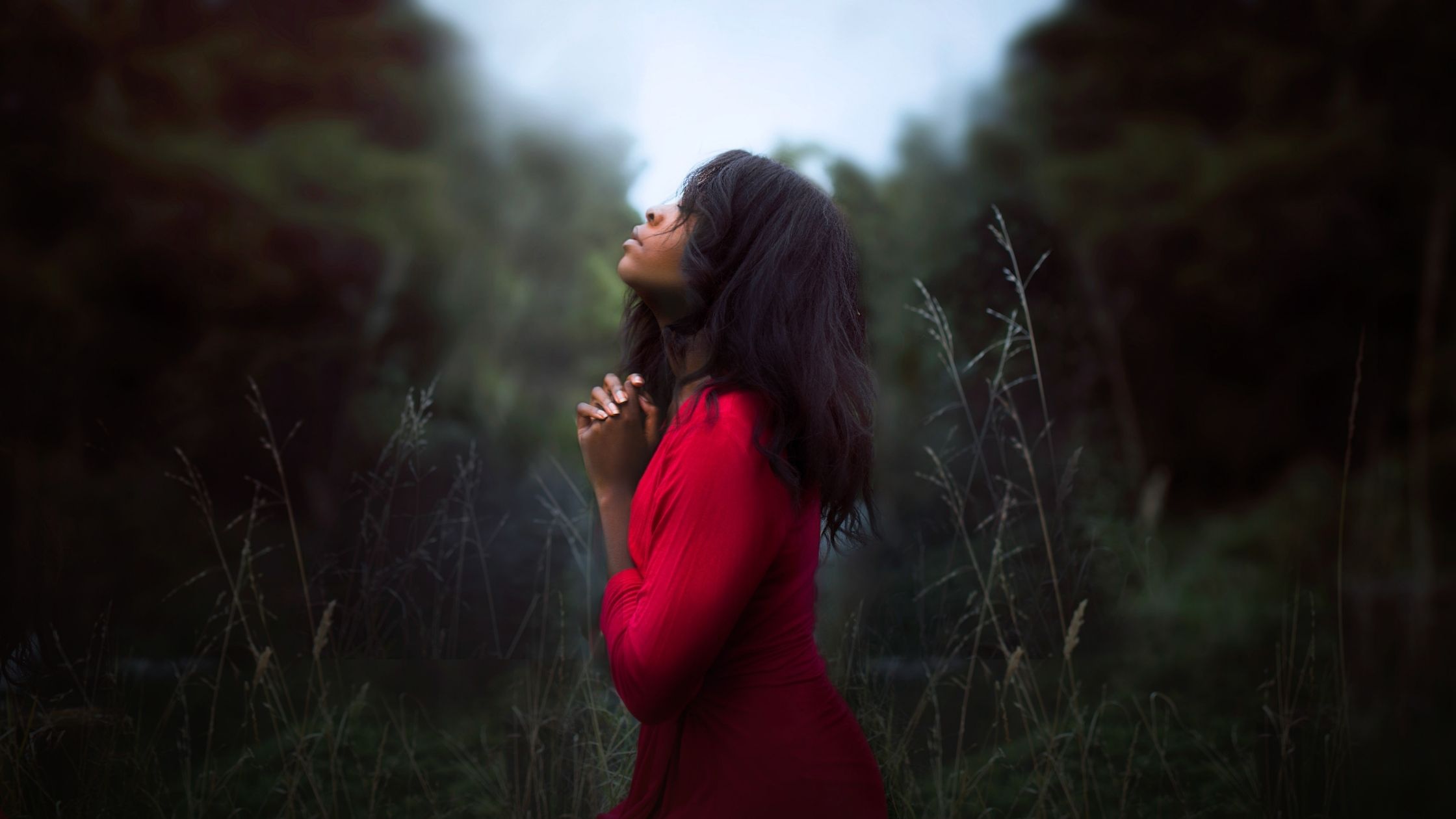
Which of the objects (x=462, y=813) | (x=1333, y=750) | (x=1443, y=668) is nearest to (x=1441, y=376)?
(x=1443, y=668)

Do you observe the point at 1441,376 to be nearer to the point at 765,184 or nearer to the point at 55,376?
the point at 765,184

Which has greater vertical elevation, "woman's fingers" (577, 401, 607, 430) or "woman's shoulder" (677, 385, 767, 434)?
"woman's fingers" (577, 401, 607, 430)

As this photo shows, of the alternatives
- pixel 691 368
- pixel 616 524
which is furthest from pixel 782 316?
pixel 616 524

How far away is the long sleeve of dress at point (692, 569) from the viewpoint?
73 centimetres

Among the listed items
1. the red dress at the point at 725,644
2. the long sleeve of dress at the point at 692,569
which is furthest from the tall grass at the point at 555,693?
the long sleeve of dress at the point at 692,569

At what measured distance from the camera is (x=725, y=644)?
82 centimetres

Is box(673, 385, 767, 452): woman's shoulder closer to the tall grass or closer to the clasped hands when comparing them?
the clasped hands

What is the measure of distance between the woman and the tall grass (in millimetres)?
610

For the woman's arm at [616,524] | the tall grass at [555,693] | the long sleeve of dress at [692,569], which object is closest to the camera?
the long sleeve of dress at [692,569]

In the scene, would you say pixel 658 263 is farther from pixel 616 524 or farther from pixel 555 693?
pixel 555 693

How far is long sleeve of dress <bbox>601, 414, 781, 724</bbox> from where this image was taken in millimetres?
728

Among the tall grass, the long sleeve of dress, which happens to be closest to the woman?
the long sleeve of dress

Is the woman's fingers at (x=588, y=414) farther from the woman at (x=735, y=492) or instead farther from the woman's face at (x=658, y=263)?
the woman's face at (x=658, y=263)

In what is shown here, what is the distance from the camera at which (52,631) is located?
4.79 ft
